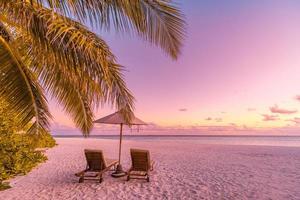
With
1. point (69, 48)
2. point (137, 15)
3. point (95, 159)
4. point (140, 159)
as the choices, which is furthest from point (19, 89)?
Result: point (140, 159)

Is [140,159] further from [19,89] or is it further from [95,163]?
[19,89]

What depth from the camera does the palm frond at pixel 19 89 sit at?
3.78 m

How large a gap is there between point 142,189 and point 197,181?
209cm

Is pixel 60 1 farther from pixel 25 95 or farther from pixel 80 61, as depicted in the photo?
pixel 25 95

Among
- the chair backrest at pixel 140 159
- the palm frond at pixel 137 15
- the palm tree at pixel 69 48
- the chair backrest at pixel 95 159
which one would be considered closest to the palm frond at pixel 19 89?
the palm tree at pixel 69 48

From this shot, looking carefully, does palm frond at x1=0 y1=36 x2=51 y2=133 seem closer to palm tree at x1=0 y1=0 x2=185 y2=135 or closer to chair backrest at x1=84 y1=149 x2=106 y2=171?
palm tree at x1=0 y1=0 x2=185 y2=135

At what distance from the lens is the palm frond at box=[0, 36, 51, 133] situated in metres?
3.78

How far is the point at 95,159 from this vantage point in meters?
7.46

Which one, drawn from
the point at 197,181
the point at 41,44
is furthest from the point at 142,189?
the point at 41,44

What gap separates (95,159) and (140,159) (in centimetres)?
126

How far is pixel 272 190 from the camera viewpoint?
702 cm

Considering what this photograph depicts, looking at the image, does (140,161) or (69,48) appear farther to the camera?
(140,161)

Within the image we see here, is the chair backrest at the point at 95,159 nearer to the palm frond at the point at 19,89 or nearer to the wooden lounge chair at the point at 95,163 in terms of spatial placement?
the wooden lounge chair at the point at 95,163

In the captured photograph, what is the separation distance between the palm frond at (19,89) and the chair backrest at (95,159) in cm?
335
